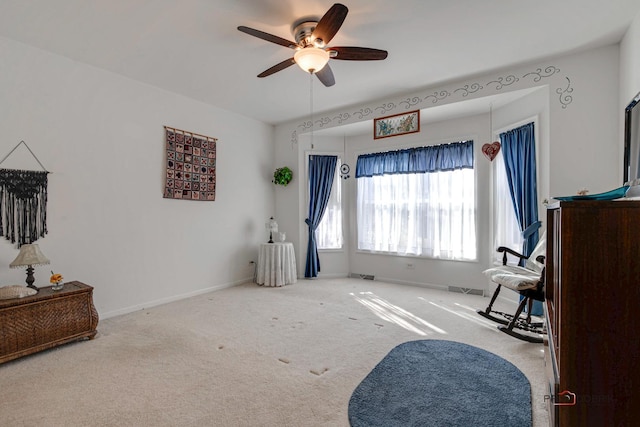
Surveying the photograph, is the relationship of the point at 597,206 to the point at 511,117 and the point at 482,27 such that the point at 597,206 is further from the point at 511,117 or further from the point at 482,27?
the point at 511,117

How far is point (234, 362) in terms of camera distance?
7.69ft

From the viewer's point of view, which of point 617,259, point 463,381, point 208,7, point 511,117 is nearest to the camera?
point 617,259

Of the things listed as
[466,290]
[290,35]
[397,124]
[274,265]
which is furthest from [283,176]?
[466,290]

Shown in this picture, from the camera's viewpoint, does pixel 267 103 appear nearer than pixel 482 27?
No

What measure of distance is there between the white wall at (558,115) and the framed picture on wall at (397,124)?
0.09 metres

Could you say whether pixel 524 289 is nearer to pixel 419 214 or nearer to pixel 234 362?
pixel 419 214

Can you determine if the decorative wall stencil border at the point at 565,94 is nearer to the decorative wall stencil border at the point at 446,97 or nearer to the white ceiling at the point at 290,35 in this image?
the decorative wall stencil border at the point at 446,97

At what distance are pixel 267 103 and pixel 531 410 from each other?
4349mm

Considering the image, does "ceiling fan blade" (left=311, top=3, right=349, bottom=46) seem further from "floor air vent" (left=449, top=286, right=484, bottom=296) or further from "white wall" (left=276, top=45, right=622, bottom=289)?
"floor air vent" (left=449, top=286, right=484, bottom=296)

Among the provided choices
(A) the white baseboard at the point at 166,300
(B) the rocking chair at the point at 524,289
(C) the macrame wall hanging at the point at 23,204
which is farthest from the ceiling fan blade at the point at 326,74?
(A) the white baseboard at the point at 166,300

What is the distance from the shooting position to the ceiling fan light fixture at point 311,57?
2.38 metres

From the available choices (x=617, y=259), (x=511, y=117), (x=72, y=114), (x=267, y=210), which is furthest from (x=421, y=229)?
(x=72, y=114)

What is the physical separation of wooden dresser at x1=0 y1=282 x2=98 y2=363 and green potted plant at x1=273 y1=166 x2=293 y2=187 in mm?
3117

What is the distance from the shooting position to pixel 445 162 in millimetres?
4492
